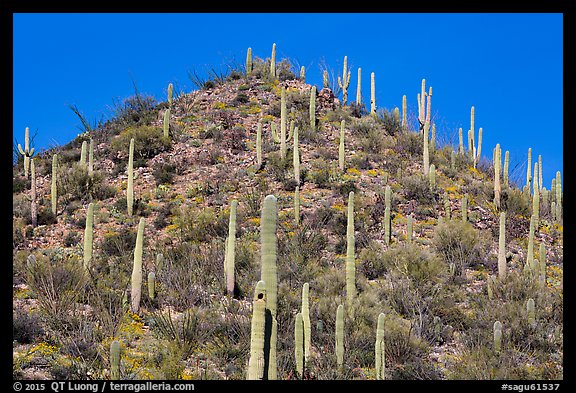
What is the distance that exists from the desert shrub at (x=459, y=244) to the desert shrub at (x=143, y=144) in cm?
1068

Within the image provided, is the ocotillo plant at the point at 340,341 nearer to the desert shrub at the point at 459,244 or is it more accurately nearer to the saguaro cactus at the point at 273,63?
the desert shrub at the point at 459,244

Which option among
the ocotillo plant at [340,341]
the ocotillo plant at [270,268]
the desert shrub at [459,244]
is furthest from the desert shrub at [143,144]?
the ocotillo plant at [270,268]

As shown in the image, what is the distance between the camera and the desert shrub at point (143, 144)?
19719 millimetres

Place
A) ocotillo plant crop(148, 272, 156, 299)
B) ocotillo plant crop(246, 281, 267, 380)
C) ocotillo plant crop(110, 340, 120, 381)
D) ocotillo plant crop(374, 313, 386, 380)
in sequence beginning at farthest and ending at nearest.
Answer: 1. ocotillo plant crop(148, 272, 156, 299)
2. ocotillo plant crop(374, 313, 386, 380)
3. ocotillo plant crop(110, 340, 120, 381)
4. ocotillo plant crop(246, 281, 267, 380)

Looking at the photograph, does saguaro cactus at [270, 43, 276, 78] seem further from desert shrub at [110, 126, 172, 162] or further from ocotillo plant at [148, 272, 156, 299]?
ocotillo plant at [148, 272, 156, 299]

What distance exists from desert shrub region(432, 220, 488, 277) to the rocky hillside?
0.18 feet

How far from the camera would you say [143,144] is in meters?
19.9

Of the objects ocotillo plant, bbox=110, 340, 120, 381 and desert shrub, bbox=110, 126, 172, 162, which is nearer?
ocotillo plant, bbox=110, 340, 120, 381

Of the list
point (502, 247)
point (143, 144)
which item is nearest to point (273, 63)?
point (143, 144)

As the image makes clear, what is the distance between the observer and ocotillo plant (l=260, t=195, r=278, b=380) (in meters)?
5.72

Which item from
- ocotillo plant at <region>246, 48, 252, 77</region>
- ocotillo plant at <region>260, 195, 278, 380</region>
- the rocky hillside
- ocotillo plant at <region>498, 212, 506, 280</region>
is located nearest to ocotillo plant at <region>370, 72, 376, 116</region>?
the rocky hillside

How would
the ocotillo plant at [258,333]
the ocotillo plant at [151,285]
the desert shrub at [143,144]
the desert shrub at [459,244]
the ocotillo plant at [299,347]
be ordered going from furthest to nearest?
the desert shrub at [143,144] → the desert shrub at [459,244] → the ocotillo plant at [151,285] → the ocotillo plant at [299,347] → the ocotillo plant at [258,333]

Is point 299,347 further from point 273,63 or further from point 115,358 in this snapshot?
point 273,63
